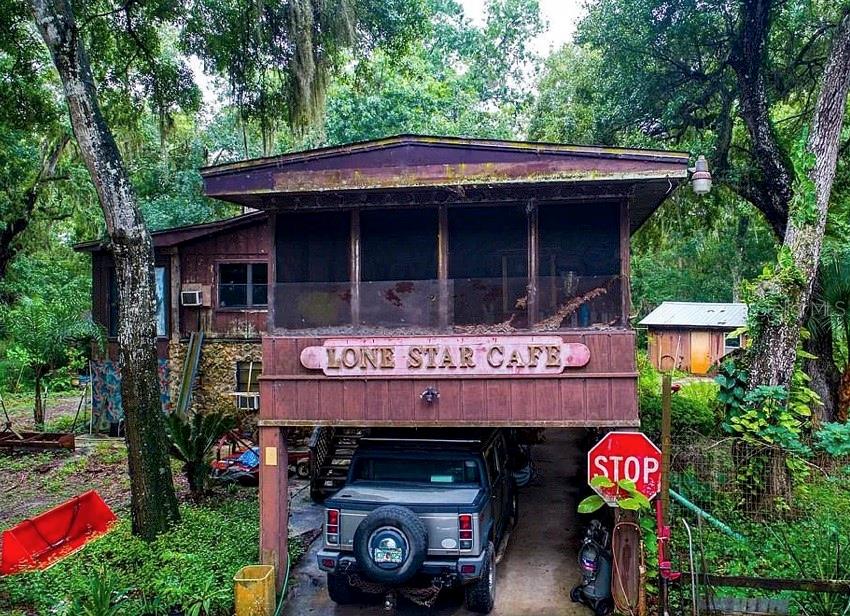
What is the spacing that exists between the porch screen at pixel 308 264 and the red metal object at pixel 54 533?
4087 mm

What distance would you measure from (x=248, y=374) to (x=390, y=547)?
1009 centimetres

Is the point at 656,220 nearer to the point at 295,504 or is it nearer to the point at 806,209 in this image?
the point at 806,209

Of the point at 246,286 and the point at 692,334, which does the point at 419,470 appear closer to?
the point at 246,286

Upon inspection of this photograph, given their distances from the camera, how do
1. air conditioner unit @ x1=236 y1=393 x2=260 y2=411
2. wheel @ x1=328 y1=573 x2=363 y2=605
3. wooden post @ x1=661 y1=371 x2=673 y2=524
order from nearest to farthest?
wooden post @ x1=661 y1=371 x2=673 y2=524 < wheel @ x1=328 y1=573 x2=363 y2=605 < air conditioner unit @ x1=236 y1=393 x2=260 y2=411

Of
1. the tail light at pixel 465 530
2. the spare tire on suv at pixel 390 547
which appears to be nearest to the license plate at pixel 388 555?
the spare tire on suv at pixel 390 547

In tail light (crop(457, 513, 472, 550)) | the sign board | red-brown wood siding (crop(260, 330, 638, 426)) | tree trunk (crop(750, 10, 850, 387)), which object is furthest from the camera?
tree trunk (crop(750, 10, 850, 387))

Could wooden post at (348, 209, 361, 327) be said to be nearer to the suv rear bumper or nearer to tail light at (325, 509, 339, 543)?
tail light at (325, 509, 339, 543)

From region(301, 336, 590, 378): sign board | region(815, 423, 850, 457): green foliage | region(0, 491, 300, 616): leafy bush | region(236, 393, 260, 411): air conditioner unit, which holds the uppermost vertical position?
region(301, 336, 590, 378): sign board

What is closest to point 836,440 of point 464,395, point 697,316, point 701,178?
point 701,178

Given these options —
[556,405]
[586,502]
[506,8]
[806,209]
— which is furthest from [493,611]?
[506,8]

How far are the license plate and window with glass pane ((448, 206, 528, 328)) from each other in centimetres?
252

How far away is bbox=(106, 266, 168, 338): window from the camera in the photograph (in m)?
15.7

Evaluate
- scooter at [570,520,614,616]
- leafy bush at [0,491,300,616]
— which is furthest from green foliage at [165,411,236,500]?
scooter at [570,520,614,616]

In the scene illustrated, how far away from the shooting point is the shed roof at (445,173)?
6922 mm
